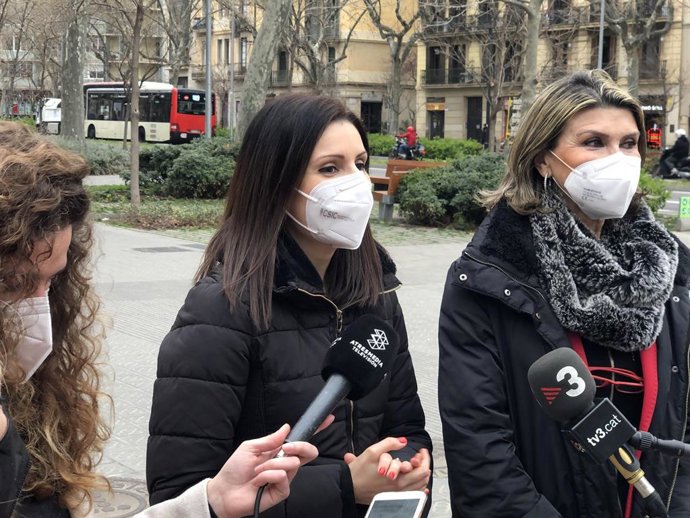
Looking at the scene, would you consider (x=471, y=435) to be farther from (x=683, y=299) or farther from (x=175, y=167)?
(x=175, y=167)

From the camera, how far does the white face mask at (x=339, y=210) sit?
2.67 metres

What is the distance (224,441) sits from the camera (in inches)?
93.8

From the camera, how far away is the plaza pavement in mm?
5367

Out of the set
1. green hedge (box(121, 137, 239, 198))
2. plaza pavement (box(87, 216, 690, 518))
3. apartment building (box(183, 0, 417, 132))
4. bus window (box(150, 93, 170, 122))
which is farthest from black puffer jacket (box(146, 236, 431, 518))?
apartment building (box(183, 0, 417, 132))

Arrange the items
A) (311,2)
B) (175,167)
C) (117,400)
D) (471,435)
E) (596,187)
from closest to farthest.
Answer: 1. (471,435)
2. (596,187)
3. (117,400)
4. (175,167)
5. (311,2)

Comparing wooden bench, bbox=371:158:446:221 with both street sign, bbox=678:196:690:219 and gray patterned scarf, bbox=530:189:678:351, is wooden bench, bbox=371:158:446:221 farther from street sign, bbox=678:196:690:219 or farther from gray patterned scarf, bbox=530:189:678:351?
gray patterned scarf, bbox=530:189:678:351

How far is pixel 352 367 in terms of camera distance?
2010 millimetres

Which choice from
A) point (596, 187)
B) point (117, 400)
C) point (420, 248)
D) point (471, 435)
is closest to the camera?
point (471, 435)

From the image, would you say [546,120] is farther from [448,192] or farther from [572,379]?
[448,192]

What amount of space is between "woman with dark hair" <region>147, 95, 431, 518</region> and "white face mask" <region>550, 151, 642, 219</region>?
1.97 feet

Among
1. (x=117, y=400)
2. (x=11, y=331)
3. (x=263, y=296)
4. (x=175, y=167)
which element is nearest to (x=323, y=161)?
(x=263, y=296)

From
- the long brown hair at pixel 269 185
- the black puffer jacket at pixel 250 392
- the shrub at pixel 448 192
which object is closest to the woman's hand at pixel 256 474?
the black puffer jacket at pixel 250 392

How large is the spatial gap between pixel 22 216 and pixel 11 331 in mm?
246

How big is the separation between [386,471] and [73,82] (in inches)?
1107
